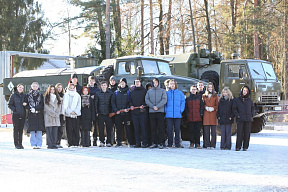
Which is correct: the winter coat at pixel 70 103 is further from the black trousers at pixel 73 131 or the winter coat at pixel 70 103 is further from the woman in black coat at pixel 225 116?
the woman in black coat at pixel 225 116

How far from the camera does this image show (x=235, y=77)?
19.5m

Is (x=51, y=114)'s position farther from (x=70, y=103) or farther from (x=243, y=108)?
(x=243, y=108)

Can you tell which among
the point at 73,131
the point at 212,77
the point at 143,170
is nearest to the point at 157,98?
the point at 73,131

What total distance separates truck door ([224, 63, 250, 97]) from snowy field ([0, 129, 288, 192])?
6570mm

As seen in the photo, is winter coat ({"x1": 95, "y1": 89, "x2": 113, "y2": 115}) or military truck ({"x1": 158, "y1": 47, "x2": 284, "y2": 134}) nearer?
winter coat ({"x1": 95, "y1": 89, "x2": 113, "y2": 115})

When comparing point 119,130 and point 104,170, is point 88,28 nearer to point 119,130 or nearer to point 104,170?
point 119,130

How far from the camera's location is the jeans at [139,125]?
13.5 meters

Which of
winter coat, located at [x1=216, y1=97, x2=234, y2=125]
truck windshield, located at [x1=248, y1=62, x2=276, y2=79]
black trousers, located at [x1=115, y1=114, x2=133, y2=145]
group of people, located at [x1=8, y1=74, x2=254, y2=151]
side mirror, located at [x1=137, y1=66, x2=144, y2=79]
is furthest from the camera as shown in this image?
truck windshield, located at [x1=248, y1=62, x2=276, y2=79]

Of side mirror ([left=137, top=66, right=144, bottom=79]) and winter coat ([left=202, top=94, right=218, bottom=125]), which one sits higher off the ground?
side mirror ([left=137, top=66, right=144, bottom=79])

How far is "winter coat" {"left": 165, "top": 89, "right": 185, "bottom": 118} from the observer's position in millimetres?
13203

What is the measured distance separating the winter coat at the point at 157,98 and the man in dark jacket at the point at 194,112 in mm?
729

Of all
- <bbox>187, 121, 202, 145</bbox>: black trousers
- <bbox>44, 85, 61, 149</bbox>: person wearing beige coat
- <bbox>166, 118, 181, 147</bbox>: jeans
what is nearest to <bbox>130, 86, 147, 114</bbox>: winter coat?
<bbox>166, 118, 181, 147</bbox>: jeans

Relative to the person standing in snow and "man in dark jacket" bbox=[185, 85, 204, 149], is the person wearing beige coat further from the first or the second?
the person standing in snow

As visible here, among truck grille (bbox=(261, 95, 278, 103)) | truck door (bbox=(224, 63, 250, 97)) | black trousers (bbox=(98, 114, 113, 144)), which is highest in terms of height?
truck door (bbox=(224, 63, 250, 97))
